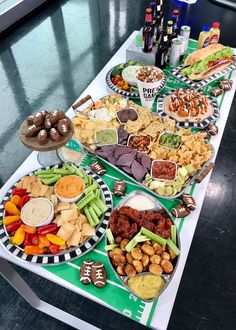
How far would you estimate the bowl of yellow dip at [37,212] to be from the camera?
1470 millimetres

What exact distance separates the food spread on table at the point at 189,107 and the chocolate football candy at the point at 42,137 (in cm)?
93

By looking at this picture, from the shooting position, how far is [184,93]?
7.02 ft

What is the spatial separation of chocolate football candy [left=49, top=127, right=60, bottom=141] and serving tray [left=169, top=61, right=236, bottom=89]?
1243mm

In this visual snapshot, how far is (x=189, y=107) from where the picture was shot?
204 cm

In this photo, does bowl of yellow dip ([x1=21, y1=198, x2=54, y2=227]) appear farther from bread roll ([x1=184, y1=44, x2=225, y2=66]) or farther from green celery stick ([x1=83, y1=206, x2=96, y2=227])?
bread roll ([x1=184, y1=44, x2=225, y2=66])

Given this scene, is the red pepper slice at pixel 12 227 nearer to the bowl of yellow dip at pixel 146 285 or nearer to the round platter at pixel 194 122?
the bowl of yellow dip at pixel 146 285

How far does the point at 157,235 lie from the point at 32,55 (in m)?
4.26

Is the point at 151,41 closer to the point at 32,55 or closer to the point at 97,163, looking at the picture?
the point at 97,163

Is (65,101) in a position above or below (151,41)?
below

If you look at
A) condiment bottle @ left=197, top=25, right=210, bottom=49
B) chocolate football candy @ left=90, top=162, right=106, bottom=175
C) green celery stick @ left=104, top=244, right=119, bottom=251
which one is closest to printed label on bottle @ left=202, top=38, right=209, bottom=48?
condiment bottle @ left=197, top=25, right=210, bottom=49

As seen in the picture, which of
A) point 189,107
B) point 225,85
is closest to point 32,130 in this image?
→ point 189,107

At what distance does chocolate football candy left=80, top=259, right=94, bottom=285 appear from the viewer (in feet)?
4.46

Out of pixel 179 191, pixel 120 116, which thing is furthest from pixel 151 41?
pixel 179 191

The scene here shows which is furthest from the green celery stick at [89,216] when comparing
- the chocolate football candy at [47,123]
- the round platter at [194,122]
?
the round platter at [194,122]
